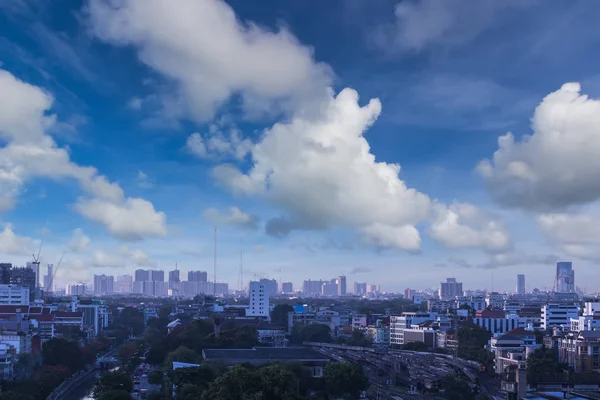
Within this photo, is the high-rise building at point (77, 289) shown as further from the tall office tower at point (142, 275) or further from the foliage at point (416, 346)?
the foliage at point (416, 346)

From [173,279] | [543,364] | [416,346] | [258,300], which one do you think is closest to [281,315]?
[258,300]

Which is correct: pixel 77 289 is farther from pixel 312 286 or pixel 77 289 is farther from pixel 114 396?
pixel 114 396

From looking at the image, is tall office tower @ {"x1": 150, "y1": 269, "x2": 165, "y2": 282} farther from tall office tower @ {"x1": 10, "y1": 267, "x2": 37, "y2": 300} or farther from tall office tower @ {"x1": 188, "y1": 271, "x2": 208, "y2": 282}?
tall office tower @ {"x1": 10, "y1": 267, "x2": 37, "y2": 300}

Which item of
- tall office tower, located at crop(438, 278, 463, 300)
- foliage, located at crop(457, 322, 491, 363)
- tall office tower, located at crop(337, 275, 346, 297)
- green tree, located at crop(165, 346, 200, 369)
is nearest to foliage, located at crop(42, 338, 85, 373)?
green tree, located at crop(165, 346, 200, 369)

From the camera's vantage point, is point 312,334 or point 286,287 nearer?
point 312,334

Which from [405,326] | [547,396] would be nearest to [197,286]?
[405,326]

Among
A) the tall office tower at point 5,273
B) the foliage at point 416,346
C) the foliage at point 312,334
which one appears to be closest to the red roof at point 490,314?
the foliage at point 416,346
